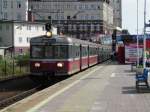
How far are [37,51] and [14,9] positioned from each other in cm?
11905

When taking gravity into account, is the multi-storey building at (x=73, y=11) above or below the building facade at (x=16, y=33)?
above

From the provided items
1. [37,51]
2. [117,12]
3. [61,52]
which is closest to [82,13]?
[117,12]

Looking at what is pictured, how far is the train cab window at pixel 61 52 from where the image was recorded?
98.2 ft

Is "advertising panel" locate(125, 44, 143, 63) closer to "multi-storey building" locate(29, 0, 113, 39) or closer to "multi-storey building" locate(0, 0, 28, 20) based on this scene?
"multi-storey building" locate(29, 0, 113, 39)

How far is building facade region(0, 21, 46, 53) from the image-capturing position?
110812 mm

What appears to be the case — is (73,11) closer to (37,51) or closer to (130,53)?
(130,53)

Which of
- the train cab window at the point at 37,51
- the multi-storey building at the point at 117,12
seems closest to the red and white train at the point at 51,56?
the train cab window at the point at 37,51

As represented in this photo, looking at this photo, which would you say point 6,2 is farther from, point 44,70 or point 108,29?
point 44,70

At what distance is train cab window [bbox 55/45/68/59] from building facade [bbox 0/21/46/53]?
79.9m

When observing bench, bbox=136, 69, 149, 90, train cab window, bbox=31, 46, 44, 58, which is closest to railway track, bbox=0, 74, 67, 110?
train cab window, bbox=31, 46, 44, 58

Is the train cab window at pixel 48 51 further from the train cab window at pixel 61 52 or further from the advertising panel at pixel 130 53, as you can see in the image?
the advertising panel at pixel 130 53

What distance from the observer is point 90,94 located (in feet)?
67.1

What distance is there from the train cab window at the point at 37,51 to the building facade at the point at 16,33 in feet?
261

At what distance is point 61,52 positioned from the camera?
30125 millimetres
